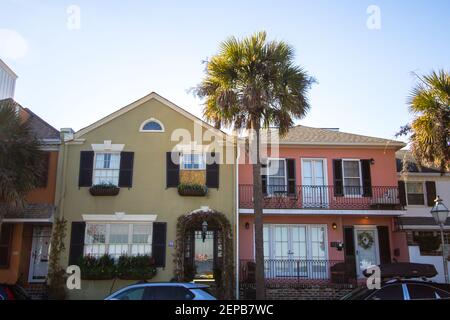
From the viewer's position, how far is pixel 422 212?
21.2 metres

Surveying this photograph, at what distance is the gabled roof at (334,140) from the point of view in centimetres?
2036

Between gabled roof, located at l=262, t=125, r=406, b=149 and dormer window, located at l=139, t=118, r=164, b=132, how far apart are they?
5.35 meters

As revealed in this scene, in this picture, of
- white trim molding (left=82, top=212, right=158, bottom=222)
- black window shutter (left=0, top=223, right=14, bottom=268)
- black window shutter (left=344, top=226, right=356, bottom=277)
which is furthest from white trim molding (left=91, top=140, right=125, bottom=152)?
black window shutter (left=344, top=226, right=356, bottom=277)

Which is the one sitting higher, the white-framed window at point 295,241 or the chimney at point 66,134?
the chimney at point 66,134

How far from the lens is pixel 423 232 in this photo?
20.4 m

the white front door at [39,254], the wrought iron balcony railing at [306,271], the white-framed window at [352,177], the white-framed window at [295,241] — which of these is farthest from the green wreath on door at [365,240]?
the white front door at [39,254]

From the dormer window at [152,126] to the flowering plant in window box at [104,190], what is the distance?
107 inches

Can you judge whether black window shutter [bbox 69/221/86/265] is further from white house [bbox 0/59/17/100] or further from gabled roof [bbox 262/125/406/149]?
gabled roof [bbox 262/125/406/149]

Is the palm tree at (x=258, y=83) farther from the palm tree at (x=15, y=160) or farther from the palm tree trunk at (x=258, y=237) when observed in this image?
the palm tree at (x=15, y=160)

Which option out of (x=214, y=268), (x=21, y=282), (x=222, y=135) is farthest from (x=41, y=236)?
(x=222, y=135)

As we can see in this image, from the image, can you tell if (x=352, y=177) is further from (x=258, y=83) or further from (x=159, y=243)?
(x=159, y=243)

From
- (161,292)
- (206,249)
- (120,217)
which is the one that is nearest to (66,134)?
(120,217)

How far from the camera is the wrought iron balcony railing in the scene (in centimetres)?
1866
